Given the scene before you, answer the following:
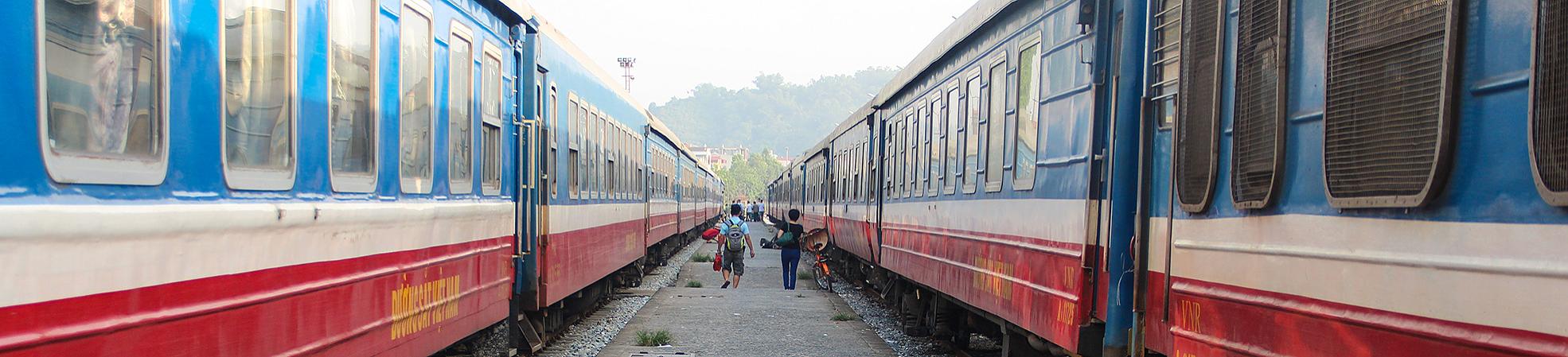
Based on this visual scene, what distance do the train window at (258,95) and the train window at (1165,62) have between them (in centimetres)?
332

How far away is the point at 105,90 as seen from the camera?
321 centimetres

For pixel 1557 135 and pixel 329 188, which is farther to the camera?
pixel 329 188

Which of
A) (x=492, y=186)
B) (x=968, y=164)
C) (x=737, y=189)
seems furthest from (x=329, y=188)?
(x=737, y=189)

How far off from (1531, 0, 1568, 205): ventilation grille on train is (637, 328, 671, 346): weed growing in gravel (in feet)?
30.5

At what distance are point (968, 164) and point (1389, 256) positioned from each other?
589cm

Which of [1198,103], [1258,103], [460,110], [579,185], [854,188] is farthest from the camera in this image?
[854,188]

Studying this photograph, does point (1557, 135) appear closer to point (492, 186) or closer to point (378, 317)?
point (378, 317)

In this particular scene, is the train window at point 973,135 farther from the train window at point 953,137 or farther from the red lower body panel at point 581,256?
the red lower body panel at point 581,256

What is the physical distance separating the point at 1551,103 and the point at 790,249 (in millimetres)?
15125

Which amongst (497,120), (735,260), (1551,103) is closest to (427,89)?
(497,120)

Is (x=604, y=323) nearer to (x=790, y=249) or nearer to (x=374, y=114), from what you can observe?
(x=790, y=249)

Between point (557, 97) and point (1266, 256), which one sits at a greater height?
point (557, 97)

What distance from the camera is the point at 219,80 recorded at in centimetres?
385

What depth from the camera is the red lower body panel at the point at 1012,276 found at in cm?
625
